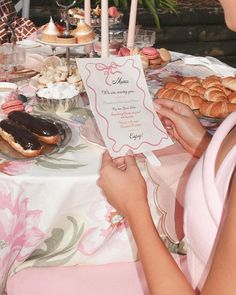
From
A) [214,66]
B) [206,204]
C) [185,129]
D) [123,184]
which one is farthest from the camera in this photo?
[214,66]

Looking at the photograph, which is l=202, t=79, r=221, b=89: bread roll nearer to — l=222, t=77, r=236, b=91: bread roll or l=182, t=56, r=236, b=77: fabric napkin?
l=222, t=77, r=236, b=91: bread roll

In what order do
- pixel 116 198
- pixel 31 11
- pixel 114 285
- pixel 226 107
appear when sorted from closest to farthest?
pixel 116 198, pixel 114 285, pixel 226 107, pixel 31 11

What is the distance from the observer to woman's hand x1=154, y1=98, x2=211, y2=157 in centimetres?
137

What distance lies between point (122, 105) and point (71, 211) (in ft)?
0.95

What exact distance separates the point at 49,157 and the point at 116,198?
243 mm

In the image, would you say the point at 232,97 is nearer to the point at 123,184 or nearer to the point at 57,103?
the point at 57,103

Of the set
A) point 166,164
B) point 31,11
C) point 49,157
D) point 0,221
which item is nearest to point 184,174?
point 166,164

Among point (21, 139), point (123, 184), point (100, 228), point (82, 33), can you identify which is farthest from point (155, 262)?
point (82, 33)

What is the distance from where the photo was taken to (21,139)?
1.19m

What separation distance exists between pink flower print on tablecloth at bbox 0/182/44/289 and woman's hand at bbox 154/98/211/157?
465 millimetres

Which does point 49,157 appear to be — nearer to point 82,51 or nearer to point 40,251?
point 40,251

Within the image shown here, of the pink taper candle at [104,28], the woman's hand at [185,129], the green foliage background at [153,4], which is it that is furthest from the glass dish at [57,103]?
the green foliage background at [153,4]

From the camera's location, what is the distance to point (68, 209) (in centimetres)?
119

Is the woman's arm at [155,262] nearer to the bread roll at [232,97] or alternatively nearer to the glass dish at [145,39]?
the bread roll at [232,97]
